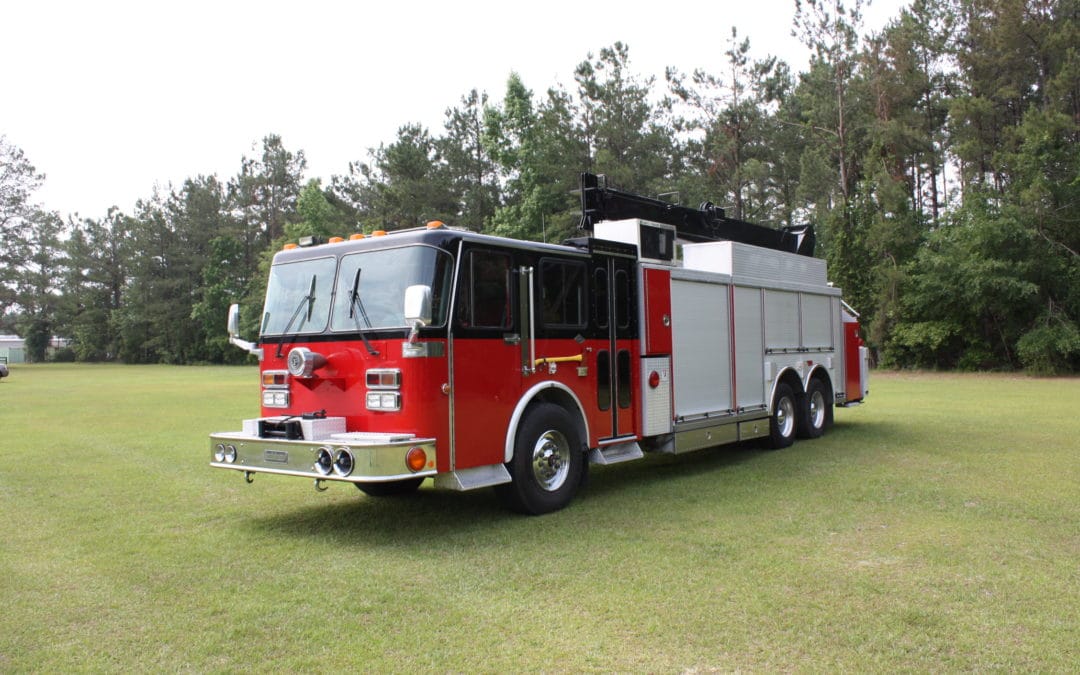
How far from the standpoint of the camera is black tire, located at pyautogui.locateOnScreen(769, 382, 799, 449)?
1150 cm

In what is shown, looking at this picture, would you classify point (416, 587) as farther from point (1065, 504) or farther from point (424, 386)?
point (1065, 504)

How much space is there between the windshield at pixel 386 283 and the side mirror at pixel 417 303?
0.46m

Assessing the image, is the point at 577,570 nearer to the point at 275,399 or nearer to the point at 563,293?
the point at 563,293

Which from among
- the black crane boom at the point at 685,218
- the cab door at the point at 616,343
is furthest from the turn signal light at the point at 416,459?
the black crane boom at the point at 685,218

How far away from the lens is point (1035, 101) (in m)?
35.9

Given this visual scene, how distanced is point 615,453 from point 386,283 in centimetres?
311

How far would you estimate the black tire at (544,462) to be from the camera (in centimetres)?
748

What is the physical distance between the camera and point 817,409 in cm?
1293

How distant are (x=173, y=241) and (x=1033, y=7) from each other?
63.9 m

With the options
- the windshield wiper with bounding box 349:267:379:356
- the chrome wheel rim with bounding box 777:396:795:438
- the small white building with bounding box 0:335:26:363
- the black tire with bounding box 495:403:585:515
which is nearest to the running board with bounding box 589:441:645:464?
the black tire with bounding box 495:403:585:515

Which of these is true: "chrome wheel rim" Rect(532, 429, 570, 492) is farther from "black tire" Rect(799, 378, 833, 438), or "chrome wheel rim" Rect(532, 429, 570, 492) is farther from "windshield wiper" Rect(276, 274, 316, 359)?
"black tire" Rect(799, 378, 833, 438)

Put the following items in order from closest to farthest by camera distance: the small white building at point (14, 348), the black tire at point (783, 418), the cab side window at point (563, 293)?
the cab side window at point (563, 293) < the black tire at point (783, 418) < the small white building at point (14, 348)

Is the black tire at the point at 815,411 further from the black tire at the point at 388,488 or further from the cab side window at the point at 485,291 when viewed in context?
the cab side window at the point at 485,291

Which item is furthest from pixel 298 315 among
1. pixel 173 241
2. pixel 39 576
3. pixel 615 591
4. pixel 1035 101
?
pixel 173 241
